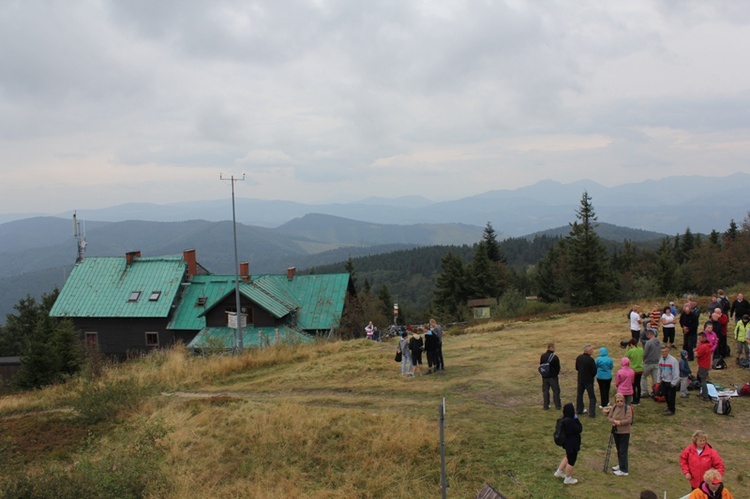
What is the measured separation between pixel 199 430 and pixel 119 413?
10.6ft

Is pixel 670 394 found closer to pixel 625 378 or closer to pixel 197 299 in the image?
pixel 625 378

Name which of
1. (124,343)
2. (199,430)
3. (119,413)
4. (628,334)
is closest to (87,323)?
(124,343)

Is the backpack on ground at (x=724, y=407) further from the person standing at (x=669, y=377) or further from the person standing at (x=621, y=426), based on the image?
the person standing at (x=621, y=426)

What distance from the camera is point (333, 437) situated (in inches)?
484

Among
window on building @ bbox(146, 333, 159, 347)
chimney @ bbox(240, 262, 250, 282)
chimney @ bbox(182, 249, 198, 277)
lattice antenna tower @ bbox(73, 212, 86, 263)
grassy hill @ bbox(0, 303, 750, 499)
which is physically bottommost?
window on building @ bbox(146, 333, 159, 347)

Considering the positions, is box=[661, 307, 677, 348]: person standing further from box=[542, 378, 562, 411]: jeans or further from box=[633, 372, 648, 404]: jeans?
box=[542, 378, 562, 411]: jeans

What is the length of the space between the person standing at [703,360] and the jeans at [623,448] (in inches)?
187

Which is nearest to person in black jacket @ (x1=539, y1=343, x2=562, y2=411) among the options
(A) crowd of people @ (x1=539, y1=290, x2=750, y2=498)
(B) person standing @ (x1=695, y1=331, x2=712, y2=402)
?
(A) crowd of people @ (x1=539, y1=290, x2=750, y2=498)

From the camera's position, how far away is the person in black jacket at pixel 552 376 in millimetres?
12812

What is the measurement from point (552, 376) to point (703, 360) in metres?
3.63

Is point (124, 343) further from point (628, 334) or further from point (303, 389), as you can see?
point (628, 334)

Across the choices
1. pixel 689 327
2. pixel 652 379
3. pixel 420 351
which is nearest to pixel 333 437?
pixel 420 351

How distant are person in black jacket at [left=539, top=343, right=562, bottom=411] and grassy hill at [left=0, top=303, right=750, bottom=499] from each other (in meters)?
0.41

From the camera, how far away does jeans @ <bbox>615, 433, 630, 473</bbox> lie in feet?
31.5
